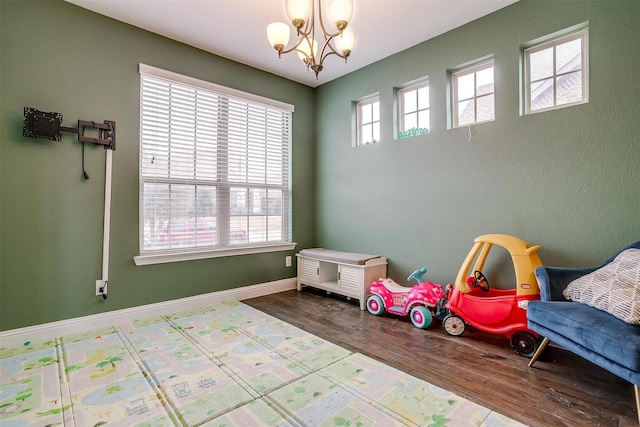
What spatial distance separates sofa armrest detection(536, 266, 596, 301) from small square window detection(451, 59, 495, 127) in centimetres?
142

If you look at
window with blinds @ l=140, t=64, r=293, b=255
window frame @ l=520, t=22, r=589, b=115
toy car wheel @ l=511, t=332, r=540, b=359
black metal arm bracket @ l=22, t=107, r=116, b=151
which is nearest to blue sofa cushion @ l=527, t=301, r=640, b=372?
toy car wheel @ l=511, t=332, r=540, b=359

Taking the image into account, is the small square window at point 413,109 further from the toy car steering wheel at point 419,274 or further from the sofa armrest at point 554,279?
the sofa armrest at point 554,279

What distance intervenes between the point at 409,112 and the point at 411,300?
6.63 feet

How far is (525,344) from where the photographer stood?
7.25 feet

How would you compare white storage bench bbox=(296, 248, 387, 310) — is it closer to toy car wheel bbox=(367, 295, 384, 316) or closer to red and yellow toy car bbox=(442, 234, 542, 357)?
toy car wheel bbox=(367, 295, 384, 316)

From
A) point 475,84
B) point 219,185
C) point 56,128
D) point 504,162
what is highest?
point 475,84

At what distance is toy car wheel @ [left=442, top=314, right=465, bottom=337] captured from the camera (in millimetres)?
2578

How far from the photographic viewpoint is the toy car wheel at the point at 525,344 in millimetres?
2193

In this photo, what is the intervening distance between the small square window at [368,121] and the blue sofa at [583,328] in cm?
233

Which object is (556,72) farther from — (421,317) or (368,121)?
(421,317)

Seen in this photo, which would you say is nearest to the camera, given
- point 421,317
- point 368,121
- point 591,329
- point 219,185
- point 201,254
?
point 591,329

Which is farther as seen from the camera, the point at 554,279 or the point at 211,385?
the point at 554,279

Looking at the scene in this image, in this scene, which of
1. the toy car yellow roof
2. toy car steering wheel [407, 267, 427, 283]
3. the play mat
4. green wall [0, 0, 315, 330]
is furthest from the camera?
toy car steering wheel [407, 267, 427, 283]

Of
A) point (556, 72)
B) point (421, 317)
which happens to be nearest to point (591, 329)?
point (421, 317)
